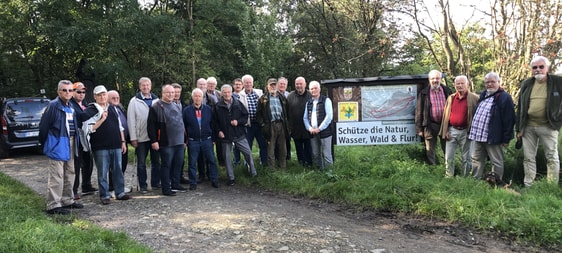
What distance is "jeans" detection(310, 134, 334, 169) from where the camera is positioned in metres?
7.21

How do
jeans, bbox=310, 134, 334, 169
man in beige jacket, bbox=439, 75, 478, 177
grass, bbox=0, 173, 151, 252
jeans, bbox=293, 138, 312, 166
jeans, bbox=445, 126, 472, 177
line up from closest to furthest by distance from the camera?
1. grass, bbox=0, 173, 151, 252
2. man in beige jacket, bbox=439, 75, 478, 177
3. jeans, bbox=445, 126, 472, 177
4. jeans, bbox=310, 134, 334, 169
5. jeans, bbox=293, 138, 312, 166

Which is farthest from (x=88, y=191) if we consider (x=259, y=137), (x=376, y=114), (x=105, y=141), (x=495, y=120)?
(x=495, y=120)

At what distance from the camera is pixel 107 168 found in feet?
19.9

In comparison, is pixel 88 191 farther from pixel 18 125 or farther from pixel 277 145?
pixel 18 125

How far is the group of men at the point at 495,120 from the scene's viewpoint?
5.77m

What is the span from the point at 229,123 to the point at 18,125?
8596mm

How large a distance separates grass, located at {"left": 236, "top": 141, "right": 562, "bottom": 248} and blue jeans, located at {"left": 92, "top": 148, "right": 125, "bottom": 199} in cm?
220

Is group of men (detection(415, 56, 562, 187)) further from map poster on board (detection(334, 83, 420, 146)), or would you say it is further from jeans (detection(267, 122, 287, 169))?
jeans (detection(267, 122, 287, 169))

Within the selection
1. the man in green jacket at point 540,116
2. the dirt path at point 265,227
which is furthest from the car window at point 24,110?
the man in green jacket at point 540,116

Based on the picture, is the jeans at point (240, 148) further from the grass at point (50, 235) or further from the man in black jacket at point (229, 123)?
the grass at point (50, 235)

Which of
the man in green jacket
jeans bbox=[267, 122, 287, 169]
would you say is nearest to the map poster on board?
jeans bbox=[267, 122, 287, 169]

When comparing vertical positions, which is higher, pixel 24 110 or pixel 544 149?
pixel 24 110

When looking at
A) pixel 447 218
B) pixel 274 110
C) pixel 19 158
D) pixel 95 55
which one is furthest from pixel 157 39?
pixel 447 218

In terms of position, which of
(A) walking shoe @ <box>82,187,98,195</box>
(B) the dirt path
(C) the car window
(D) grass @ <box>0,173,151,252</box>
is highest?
(C) the car window
